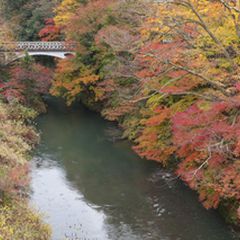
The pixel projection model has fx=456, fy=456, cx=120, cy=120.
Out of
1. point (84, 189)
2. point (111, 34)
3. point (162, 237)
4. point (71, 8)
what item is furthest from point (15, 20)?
point (162, 237)

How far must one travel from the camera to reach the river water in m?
16.5

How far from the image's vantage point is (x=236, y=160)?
15547 mm

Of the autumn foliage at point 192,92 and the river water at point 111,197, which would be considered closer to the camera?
the autumn foliage at point 192,92

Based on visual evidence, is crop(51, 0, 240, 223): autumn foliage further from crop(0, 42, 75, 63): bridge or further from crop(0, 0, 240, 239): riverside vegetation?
crop(0, 42, 75, 63): bridge

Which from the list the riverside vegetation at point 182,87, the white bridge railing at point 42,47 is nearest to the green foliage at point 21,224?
the riverside vegetation at point 182,87

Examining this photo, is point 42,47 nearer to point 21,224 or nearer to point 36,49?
point 36,49

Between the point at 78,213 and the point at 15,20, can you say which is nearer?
the point at 78,213

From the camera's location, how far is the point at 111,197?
19438mm

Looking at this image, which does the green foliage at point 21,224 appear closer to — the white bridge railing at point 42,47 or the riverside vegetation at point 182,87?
the riverside vegetation at point 182,87

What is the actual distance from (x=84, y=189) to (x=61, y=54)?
2321 centimetres

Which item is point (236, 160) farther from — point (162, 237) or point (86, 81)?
point (86, 81)

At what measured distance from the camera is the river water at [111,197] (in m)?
16.5

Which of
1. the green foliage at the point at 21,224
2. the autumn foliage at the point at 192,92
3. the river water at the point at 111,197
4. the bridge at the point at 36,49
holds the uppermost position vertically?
the autumn foliage at the point at 192,92

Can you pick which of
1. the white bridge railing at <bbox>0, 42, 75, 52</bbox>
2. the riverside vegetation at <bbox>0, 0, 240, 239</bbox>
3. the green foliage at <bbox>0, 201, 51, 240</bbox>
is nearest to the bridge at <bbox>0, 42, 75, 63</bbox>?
the white bridge railing at <bbox>0, 42, 75, 52</bbox>
